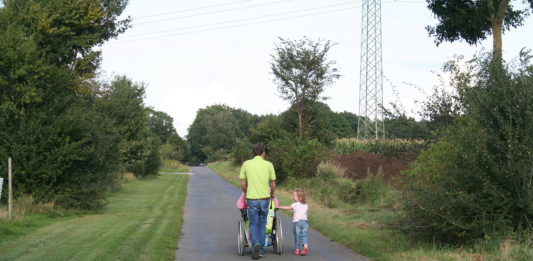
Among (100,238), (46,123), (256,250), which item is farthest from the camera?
(46,123)

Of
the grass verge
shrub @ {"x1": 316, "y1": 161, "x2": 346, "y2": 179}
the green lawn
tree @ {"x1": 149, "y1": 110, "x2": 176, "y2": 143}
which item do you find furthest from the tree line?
tree @ {"x1": 149, "y1": 110, "x2": 176, "y2": 143}

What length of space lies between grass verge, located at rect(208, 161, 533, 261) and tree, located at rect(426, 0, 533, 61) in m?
5.54

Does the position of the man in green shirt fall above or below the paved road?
above

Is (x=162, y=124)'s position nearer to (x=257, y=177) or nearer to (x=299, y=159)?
(x=299, y=159)

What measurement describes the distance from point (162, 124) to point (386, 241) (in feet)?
482

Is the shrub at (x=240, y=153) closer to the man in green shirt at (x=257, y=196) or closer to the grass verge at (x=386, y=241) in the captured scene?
the grass verge at (x=386, y=241)

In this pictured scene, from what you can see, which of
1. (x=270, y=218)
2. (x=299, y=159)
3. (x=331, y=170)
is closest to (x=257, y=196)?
(x=270, y=218)

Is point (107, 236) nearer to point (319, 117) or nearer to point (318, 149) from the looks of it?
point (318, 149)

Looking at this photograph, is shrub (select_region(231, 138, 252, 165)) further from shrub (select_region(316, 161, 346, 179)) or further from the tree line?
the tree line

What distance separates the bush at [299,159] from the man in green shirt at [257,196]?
1989 centimetres

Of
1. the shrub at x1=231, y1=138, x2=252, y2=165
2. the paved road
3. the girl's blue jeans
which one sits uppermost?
the shrub at x1=231, y1=138, x2=252, y2=165

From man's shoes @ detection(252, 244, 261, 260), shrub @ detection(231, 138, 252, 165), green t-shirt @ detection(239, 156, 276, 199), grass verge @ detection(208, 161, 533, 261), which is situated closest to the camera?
grass verge @ detection(208, 161, 533, 261)

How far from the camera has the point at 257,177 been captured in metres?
9.18

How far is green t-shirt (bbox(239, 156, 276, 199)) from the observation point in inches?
360
